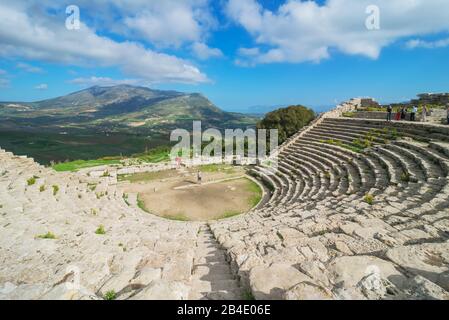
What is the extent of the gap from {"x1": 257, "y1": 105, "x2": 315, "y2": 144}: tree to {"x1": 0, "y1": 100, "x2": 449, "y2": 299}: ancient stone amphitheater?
16.9 metres

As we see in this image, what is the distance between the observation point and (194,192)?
57.2 ft

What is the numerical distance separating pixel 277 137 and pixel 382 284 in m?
27.2

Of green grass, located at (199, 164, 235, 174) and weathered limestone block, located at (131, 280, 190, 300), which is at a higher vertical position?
weathered limestone block, located at (131, 280, 190, 300)

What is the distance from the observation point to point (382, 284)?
332cm

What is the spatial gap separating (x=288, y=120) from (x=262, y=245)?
27.2 m

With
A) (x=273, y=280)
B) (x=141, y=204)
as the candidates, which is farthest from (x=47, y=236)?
(x=141, y=204)

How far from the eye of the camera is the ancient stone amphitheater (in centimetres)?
336

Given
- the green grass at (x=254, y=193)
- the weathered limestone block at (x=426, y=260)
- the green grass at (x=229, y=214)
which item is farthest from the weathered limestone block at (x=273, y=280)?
the green grass at (x=254, y=193)

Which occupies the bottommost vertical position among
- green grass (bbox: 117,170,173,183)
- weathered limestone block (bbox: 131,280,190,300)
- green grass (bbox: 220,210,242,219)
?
green grass (bbox: 220,210,242,219)

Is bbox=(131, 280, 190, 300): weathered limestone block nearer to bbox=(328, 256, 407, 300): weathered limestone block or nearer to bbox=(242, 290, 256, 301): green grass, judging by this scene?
bbox=(242, 290, 256, 301): green grass

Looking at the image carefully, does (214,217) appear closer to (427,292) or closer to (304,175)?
(304,175)

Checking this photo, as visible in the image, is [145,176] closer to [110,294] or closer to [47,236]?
[47,236]

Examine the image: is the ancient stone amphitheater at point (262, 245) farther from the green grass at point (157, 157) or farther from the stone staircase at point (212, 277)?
the green grass at point (157, 157)

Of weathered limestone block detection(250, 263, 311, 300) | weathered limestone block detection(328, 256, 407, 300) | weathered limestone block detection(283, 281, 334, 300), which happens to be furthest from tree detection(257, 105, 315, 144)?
weathered limestone block detection(283, 281, 334, 300)
